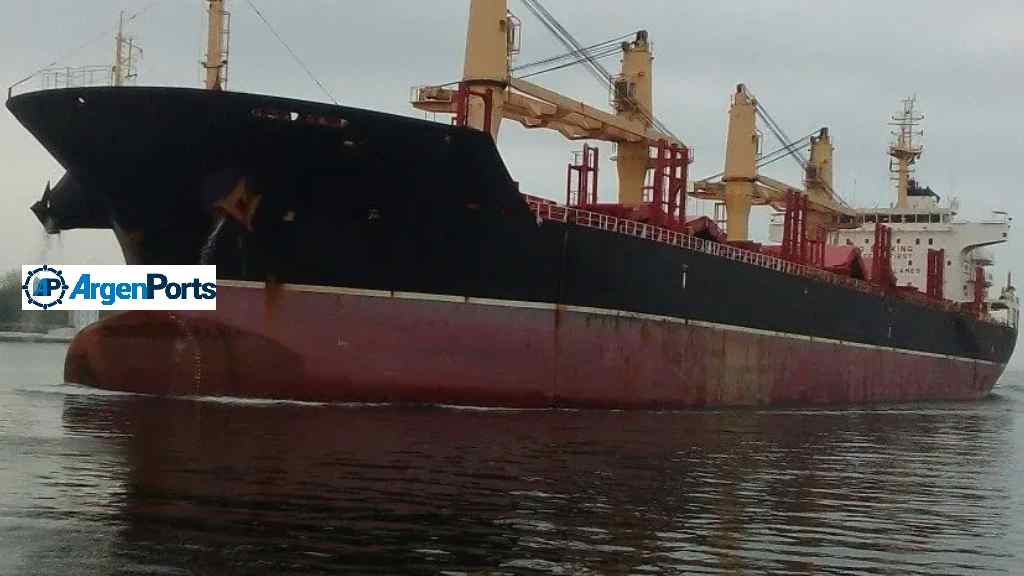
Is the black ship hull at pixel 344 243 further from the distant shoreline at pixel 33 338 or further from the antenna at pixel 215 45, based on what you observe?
the distant shoreline at pixel 33 338

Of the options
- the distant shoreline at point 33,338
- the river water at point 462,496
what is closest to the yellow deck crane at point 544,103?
the river water at point 462,496

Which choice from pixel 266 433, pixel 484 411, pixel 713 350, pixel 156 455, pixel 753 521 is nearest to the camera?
pixel 753 521

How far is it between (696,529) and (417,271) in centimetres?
1098

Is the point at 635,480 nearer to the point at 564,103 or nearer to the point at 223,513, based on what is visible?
the point at 223,513

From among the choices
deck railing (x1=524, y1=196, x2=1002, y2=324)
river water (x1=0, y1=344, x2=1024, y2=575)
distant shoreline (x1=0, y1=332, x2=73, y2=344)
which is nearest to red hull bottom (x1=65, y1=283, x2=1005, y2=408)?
river water (x1=0, y1=344, x2=1024, y2=575)

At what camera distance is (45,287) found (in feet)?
73.7

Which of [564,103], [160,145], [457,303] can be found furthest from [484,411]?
[564,103]

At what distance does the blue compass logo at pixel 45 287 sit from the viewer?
22370 millimetres

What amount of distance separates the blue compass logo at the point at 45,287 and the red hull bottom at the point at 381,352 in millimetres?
952

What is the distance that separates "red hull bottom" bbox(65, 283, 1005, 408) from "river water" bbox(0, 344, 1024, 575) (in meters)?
0.68

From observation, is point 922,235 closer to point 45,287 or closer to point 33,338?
point 45,287

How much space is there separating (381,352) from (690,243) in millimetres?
10317

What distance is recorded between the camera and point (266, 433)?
15312 millimetres

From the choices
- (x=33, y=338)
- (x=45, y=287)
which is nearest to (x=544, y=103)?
(x=45, y=287)
